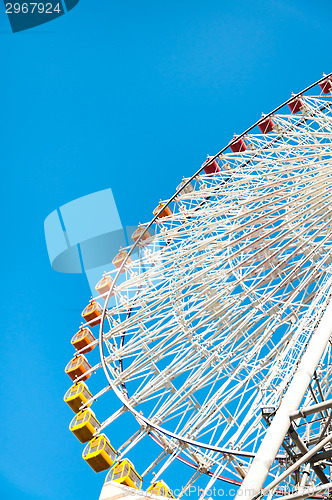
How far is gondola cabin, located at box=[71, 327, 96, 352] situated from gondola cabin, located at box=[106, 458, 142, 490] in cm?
533

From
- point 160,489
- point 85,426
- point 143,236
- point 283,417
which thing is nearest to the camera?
point 283,417

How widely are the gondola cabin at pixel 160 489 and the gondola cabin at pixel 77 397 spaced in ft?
12.8

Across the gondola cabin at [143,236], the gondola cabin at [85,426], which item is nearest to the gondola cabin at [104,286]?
the gondola cabin at [143,236]

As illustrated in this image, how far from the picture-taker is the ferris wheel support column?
728cm

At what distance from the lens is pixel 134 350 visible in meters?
17.7

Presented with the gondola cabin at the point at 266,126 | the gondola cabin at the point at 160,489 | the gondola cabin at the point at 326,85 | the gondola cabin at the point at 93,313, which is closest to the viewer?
the gondola cabin at the point at 160,489

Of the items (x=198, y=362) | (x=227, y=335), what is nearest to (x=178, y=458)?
(x=198, y=362)

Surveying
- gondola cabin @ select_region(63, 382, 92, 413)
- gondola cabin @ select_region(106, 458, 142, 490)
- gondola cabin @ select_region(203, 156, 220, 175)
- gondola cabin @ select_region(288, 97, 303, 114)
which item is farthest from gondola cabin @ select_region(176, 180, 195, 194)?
gondola cabin @ select_region(106, 458, 142, 490)

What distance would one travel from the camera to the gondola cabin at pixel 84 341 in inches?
805

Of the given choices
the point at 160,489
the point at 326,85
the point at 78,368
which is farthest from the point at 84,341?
A: the point at 326,85

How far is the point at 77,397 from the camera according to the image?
1817cm

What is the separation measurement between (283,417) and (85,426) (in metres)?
10.4

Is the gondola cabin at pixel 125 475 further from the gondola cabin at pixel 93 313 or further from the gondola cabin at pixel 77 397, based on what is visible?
the gondola cabin at pixel 93 313

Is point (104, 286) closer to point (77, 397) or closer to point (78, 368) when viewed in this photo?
point (78, 368)
